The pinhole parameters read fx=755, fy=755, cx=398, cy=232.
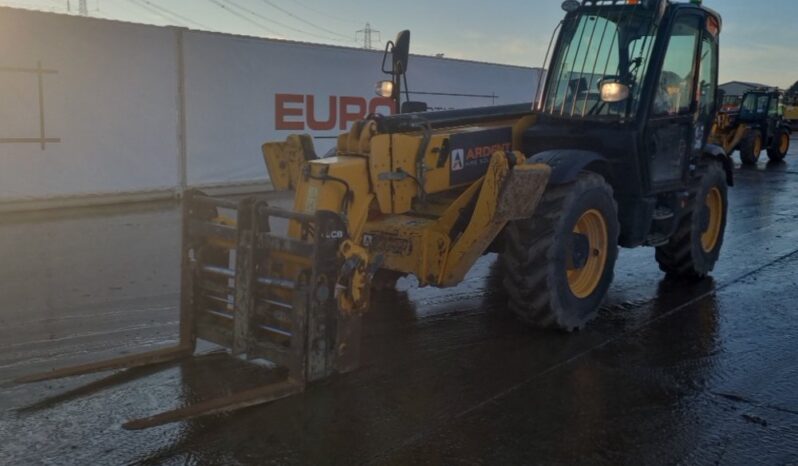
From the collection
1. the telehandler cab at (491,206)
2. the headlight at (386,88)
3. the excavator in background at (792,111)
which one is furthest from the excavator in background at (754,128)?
the excavator in background at (792,111)

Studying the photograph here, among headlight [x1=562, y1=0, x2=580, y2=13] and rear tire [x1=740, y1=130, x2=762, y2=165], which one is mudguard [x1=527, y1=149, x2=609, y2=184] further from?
rear tire [x1=740, y1=130, x2=762, y2=165]

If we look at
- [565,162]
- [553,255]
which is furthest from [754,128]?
[553,255]

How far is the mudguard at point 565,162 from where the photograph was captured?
552 cm

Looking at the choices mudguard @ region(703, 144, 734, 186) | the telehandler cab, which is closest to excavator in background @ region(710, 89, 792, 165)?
mudguard @ region(703, 144, 734, 186)

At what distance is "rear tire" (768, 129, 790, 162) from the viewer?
24.7 metres

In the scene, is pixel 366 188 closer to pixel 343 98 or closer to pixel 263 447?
pixel 263 447

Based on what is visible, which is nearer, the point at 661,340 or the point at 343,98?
the point at 661,340

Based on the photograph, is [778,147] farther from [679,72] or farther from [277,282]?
[277,282]

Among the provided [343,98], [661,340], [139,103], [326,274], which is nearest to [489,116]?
[661,340]

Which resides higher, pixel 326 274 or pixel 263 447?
pixel 326 274

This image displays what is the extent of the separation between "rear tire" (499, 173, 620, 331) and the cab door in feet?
3.37

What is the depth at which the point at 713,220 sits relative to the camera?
26.3ft

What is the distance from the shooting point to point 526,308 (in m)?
5.57

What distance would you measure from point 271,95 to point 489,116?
804cm
